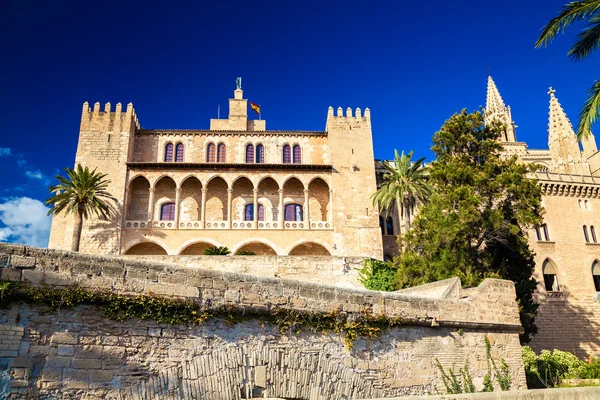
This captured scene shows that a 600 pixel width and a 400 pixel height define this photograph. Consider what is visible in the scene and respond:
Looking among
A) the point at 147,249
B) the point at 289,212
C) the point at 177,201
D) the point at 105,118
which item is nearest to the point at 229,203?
the point at 177,201

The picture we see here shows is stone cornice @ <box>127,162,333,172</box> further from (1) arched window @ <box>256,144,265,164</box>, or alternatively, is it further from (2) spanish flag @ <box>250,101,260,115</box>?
(2) spanish flag @ <box>250,101,260,115</box>

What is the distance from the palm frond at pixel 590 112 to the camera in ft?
43.2

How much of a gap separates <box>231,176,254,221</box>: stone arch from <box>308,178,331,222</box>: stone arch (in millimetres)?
4453

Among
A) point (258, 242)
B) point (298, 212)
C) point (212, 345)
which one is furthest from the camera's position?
point (298, 212)

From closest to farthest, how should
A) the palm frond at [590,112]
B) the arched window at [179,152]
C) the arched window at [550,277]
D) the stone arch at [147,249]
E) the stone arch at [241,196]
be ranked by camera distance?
the palm frond at [590,112] < the stone arch at [147,249] < the arched window at [550,277] < the stone arch at [241,196] < the arched window at [179,152]

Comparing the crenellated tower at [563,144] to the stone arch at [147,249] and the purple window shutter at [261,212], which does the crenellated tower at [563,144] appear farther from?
the stone arch at [147,249]

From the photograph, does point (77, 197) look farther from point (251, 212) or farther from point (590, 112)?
point (590, 112)

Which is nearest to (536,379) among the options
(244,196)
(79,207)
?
(244,196)

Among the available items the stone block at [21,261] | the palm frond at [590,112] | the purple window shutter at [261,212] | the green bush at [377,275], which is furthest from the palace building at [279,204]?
the stone block at [21,261]

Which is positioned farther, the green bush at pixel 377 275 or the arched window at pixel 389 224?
the arched window at pixel 389 224

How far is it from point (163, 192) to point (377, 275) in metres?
17.6

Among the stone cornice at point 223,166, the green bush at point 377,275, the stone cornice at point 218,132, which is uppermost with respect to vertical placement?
the stone cornice at point 218,132

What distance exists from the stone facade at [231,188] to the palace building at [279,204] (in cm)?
7

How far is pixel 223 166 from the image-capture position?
1395 inches
